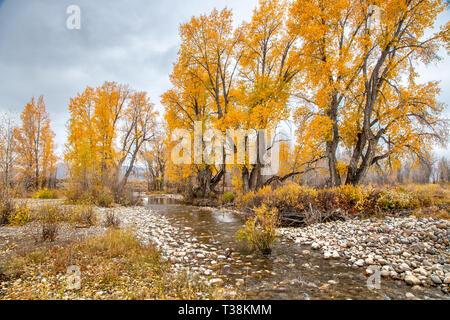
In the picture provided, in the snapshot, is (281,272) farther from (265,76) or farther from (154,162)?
(154,162)

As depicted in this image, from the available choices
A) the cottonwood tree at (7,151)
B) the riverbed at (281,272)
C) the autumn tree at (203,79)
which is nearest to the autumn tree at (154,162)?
the autumn tree at (203,79)

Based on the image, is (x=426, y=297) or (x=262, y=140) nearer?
(x=426, y=297)

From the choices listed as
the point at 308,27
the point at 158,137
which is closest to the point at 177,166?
the point at 158,137

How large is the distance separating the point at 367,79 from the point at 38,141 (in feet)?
102

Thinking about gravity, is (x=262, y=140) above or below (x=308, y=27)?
below

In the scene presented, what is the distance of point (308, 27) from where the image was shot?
38.2 ft

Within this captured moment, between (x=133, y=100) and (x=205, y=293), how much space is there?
2538 centimetres

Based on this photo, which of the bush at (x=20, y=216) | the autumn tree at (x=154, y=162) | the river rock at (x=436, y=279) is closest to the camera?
the river rock at (x=436, y=279)

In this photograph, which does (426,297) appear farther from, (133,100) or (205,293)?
(133,100)

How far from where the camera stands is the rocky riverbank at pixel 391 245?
4.02m

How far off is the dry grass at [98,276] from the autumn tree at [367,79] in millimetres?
10473

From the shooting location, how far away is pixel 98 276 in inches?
149

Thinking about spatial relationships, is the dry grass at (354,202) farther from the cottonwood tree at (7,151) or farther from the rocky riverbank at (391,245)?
the cottonwood tree at (7,151)

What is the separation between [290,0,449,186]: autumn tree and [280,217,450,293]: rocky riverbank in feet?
18.5
